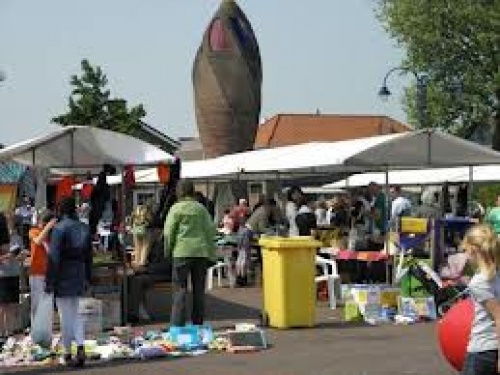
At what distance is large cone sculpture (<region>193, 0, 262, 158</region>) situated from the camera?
42.3 meters

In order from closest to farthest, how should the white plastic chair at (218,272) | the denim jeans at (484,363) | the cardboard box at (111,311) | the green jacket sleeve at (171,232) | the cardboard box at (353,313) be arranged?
the denim jeans at (484,363)
the green jacket sleeve at (171,232)
the cardboard box at (111,311)
the cardboard box at (353,313)
the white plastic chair at (218,272)

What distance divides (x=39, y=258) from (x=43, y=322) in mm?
790

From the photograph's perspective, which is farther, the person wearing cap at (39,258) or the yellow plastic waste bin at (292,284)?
the yellow plastic waste bin at (292,284)

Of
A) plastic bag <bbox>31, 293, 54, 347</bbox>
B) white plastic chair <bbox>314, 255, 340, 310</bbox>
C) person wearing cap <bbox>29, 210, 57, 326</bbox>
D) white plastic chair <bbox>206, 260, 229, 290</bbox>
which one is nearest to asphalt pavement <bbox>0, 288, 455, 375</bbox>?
plastic bag <bbox>31, 293, 54, 347</bbox>

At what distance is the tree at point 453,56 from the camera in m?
43.4

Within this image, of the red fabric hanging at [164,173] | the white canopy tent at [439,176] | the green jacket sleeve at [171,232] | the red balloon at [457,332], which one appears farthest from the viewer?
the white canopy tent at [439,176]

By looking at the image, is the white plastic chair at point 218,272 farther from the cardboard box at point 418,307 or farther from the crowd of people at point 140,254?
the cardboard box at point 418,307

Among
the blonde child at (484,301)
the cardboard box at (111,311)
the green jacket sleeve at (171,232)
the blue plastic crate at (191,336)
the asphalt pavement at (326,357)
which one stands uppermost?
the green jacket sleeve at (171,232)

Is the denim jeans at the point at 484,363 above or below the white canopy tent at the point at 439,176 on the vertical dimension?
below

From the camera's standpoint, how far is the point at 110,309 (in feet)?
45.0

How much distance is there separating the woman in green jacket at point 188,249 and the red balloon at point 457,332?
5.23 meters

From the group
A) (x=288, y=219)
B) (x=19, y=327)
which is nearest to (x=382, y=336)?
(x=19, y=327)

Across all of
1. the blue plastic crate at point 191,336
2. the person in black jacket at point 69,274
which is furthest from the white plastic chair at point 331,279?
the person in black jacket at point 69,274

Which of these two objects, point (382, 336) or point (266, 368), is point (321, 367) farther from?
point (382, 336)
